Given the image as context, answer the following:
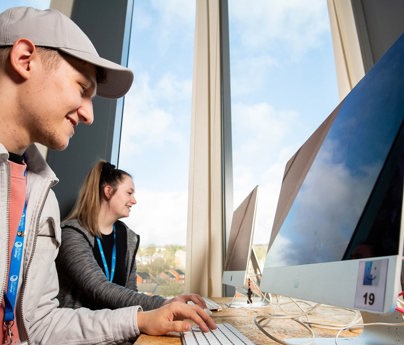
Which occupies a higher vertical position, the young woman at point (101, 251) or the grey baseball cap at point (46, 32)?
the grey baseball cap at point (46, 32)

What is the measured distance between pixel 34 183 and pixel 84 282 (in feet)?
1.45

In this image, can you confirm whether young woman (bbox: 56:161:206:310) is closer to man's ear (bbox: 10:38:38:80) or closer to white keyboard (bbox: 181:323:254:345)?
white keyboard (bbox: 181:323:254:345)

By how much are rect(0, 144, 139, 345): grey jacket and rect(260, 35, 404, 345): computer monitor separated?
407 millimetres

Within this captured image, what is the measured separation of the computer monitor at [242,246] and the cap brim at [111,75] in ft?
2.28

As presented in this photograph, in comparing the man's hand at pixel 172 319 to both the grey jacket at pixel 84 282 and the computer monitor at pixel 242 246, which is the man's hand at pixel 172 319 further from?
the computer monitor at pixel 242 246

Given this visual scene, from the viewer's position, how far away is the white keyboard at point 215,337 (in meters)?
0.61

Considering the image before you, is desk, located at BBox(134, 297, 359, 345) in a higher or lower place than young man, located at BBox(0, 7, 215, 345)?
lower

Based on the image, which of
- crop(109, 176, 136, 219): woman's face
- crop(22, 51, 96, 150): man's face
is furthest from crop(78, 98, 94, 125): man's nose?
crop(109, 176, 136, 219): woman's face

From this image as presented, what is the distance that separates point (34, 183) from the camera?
31.8 inches

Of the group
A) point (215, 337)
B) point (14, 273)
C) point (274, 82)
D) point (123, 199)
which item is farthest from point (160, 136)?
point (215, 337)

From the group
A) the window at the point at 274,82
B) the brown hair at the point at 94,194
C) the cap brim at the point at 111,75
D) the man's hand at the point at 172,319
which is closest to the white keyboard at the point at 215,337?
the man's hand at the point at 172,319

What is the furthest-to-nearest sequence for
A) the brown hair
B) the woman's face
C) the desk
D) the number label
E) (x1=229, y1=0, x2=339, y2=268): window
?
(x1=229, y1=0, x2=339, y2=268): window, the woman's face, the brown hair, the desk, the number label

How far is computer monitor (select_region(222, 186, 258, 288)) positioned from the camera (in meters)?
1.18

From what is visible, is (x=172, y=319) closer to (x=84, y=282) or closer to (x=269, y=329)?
(x=269, y=329)
